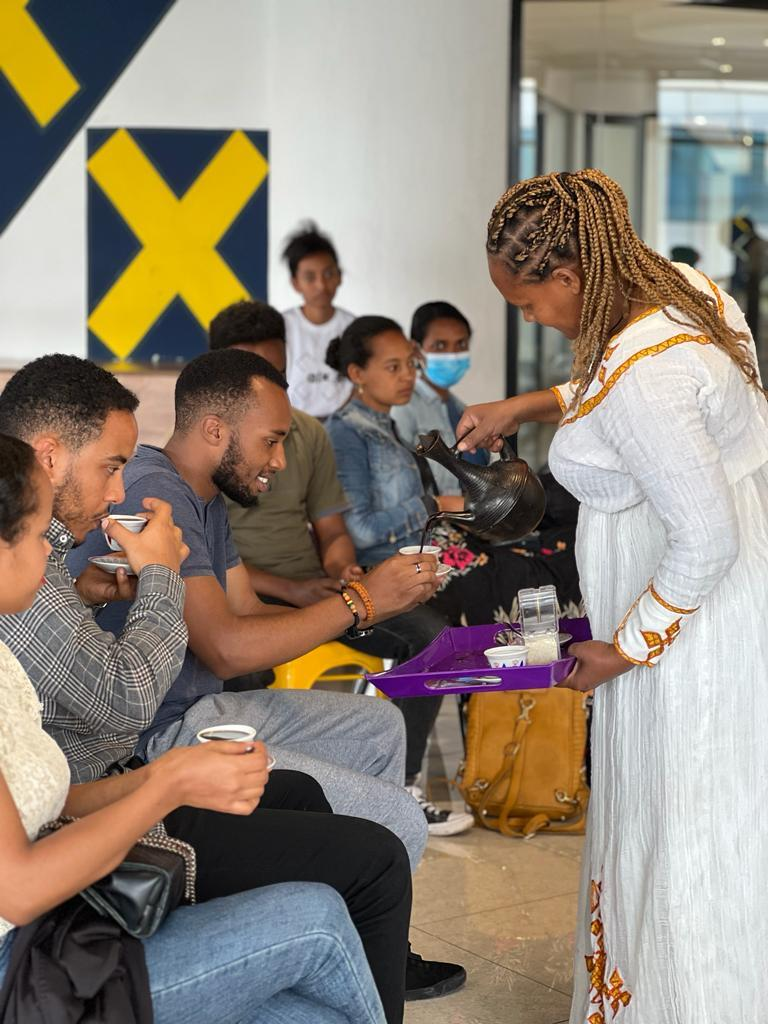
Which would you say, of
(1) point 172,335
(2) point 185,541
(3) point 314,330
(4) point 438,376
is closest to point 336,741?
(2) point 185,541

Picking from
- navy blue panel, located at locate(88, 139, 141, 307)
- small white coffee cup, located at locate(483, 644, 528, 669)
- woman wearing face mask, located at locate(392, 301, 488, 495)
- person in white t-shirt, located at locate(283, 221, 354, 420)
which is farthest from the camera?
navy blue panel, located at locate(88, 139, 141, 307)

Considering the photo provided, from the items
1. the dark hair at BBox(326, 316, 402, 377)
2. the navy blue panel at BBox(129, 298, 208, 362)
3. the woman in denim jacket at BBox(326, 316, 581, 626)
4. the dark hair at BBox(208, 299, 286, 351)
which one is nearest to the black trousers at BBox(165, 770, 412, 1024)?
the woman in denim jacket at BBox(326, 316, 581, 626)

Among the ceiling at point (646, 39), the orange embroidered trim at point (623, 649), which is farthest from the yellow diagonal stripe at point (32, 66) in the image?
the orange embroidered trim at point (623, 649)

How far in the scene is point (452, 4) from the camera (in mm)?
6285

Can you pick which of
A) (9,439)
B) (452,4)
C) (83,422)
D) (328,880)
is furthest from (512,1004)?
(452,4)

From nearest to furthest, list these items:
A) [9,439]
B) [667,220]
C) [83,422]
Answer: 1. [9,439]
2. [83,422]
3. [667,220]

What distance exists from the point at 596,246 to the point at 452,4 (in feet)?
15.5

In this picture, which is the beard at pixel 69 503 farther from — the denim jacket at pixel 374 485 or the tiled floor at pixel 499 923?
the denim jacket at pixel 374 485

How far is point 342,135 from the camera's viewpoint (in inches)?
248

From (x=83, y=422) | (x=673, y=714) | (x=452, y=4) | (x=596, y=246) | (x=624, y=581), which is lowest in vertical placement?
(x=673, y=714)

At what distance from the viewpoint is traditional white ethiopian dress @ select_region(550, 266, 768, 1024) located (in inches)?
75.6

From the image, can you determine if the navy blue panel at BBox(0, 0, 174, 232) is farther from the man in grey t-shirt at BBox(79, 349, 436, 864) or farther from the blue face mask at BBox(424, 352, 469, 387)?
the man in grey t-shirt at BBox(79, 349, 436, 864)

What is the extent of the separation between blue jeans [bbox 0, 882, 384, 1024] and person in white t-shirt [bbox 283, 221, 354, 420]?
3.90 meters

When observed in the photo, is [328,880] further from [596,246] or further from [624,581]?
[596,246]
